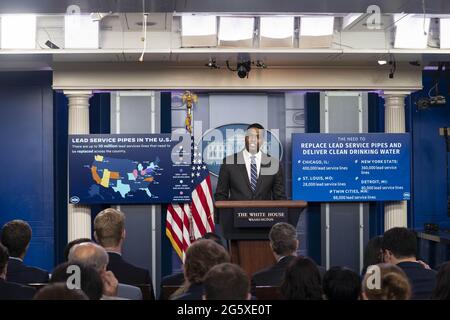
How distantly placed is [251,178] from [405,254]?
2.50m

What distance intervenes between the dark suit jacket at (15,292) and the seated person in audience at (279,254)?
1.26 metres

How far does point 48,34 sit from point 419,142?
15.2 ft

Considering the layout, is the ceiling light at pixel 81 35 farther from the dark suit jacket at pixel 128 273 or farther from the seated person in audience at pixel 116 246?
the dark suit jacket at pixel 128 273

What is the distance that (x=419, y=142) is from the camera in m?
8.48

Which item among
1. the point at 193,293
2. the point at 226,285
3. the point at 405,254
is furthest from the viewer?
the point at 405,254

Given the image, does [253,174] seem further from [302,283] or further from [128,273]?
[302,283]

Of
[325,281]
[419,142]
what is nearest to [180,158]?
[419,142]

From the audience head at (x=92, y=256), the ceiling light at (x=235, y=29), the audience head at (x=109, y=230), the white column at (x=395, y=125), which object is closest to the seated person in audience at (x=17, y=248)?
the audience head at (x=109, y=230)

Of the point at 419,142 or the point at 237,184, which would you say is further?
the point at 419,142

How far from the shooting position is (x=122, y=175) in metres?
7.44

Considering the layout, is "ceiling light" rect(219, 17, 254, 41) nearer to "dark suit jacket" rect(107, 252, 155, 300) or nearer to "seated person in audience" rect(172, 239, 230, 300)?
"dark suit jacket" rect(107, 252, 155, 300)

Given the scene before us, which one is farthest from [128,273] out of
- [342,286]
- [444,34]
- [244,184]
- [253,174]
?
[444,34]

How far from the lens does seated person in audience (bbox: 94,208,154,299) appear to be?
3863mm
